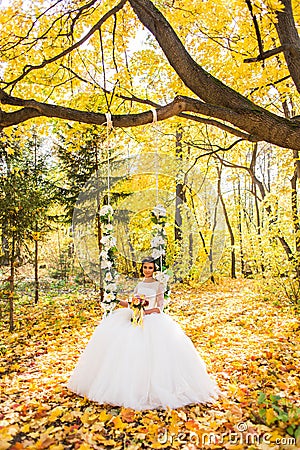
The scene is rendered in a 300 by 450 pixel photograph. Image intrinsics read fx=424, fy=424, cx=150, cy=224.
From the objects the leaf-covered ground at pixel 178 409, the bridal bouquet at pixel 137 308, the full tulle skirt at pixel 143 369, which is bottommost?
the leaf-covered ground at pixel 178 409

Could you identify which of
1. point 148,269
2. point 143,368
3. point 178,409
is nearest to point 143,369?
point 143,368

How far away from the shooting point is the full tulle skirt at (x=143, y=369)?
12.1 ft

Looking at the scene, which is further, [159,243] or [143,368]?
[159,243]

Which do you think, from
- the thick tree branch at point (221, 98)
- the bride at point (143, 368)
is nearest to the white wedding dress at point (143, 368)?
the bride at point (143, 368)

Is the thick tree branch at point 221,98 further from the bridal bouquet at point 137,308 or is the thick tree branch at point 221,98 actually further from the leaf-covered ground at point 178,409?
the leaf-covered ground at point 178,409

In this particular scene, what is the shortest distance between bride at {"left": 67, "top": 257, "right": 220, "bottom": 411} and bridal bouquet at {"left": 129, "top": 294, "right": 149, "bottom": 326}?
1.9 inches

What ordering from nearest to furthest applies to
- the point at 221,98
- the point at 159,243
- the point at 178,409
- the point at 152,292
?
the point at 178,409
the point at 221,98
the point at 159,243
the point at 152,292

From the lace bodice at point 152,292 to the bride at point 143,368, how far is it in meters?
0.05

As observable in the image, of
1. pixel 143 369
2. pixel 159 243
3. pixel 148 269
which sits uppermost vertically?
pixel 159 243

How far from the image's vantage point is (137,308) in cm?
400

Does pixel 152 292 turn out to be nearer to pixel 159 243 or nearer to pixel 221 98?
pixel 159 243

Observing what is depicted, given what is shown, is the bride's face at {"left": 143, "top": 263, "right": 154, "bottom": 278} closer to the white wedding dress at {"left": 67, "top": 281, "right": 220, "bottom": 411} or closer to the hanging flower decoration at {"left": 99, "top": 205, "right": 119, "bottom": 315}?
the hanging flower decoration at {"left": 99, "top": 205, "right": 119, "bottom": 315}

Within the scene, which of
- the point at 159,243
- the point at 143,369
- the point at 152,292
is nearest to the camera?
the point at 143,369

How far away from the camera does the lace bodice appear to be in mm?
4250
